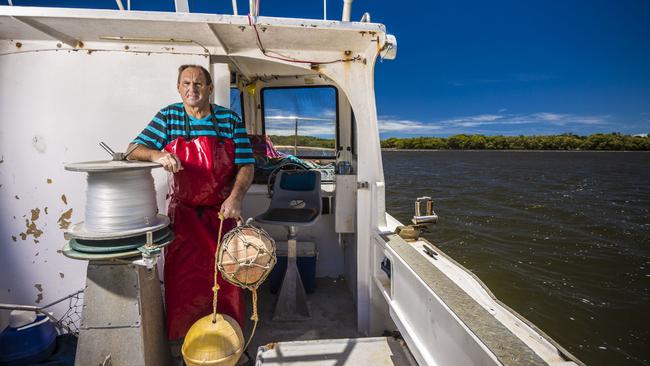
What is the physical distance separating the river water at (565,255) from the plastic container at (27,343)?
→ 6.56 meters

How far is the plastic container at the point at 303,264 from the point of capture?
352cm

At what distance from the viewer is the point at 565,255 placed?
9.33 metres

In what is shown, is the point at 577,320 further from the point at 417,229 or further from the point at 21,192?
the point at 21,192

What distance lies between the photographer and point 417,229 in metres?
2.65

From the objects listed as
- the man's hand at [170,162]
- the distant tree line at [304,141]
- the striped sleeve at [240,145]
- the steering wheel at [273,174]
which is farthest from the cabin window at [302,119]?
the man's hand at [170,162]

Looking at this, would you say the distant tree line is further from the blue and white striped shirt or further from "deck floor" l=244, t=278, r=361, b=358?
the blue and white striped shirt

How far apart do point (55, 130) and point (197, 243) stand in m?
1.41

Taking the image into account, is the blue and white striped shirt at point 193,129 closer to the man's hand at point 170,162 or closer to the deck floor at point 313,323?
the man's hand at point 170,162

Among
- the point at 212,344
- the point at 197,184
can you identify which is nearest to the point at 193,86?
the point at 197,184

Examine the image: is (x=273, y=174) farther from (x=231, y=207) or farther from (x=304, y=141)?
(x=231, y=207)

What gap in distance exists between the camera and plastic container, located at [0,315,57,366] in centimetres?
214

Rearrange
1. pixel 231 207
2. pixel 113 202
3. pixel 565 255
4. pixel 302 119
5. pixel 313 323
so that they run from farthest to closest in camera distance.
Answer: pixel 565 255, pixel 302 119, pixel 313 323, pixel 231 207, pixel 113 202

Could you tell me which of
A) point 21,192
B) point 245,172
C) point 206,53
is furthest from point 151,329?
point 206,53

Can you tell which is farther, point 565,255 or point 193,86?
point 565,255
